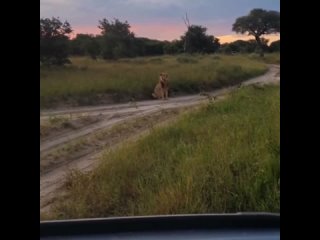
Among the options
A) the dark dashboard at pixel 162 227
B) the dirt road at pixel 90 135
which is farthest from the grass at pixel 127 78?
the dark dashboard at pixel 162 227

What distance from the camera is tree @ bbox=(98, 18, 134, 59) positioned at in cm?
2994

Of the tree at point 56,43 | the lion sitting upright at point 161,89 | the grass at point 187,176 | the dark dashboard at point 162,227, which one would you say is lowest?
the grass at point 187,176

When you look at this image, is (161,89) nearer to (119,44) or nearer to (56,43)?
(56,43)

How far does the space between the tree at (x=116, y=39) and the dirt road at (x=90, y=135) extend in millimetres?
12878

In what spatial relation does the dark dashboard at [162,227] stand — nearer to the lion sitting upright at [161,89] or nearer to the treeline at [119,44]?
the lion sitting upright at [161,89]

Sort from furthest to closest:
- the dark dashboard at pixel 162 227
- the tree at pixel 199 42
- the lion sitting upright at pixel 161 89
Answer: the tree at pixel 199 42 → the lion sitting upright at pixel 161 89 → the dark dashboard at pixel 162 227

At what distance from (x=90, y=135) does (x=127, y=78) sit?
32.6ft

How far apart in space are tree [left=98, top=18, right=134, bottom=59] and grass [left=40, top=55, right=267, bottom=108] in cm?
72

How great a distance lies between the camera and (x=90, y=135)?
432 inches

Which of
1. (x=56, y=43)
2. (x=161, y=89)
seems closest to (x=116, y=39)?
(x=56, y=43)

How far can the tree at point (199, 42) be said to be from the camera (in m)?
26.3
